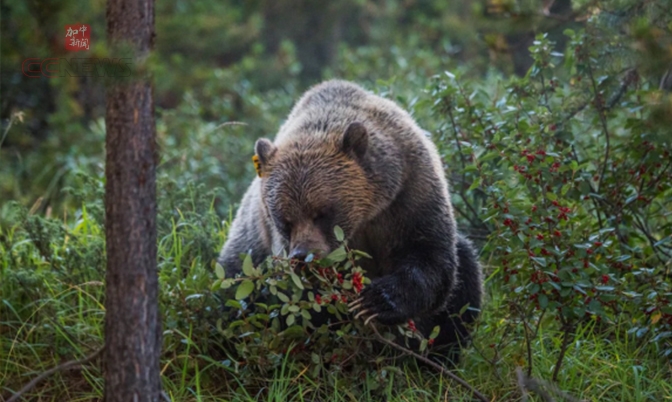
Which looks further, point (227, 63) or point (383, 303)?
point (227, 63)

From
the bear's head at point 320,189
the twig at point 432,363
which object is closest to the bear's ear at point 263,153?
the bear's head at point 320,189

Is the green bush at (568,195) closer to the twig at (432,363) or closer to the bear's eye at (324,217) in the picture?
the twig at (432,363)

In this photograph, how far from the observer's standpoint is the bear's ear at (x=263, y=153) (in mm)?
4637

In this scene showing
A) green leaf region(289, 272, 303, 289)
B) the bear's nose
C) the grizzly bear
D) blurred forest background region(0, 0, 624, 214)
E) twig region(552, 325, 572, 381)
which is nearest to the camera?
green leaf region(289, 272, 303, 289)

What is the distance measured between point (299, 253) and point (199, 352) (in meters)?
0.79

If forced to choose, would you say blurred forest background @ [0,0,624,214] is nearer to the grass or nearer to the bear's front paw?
the grass

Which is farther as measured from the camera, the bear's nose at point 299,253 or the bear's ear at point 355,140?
the bear's ear at point 355,140

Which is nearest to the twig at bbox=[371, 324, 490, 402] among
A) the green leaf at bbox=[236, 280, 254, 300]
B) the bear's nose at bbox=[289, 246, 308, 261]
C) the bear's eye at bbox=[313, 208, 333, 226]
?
the bear's nose at bbox=[289, 246, 308, 261]

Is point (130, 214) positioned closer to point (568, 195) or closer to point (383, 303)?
point (383, 303)

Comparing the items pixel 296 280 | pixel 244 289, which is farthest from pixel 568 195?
pixel 244 289

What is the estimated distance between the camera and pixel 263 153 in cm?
464

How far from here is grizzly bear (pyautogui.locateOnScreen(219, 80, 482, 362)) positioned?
14.4 ft

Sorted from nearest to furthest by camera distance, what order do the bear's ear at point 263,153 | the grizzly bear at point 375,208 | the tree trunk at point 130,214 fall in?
the tree trunk at point 130,214 → the grizzly bear at point 375,208 → the bear's ear at point 263,153

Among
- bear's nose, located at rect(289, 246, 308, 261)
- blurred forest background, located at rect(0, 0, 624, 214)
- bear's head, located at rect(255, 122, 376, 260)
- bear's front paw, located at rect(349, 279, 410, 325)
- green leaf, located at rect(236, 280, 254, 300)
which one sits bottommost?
bear's front paw, located at rect(349, 279, 410, 325)
